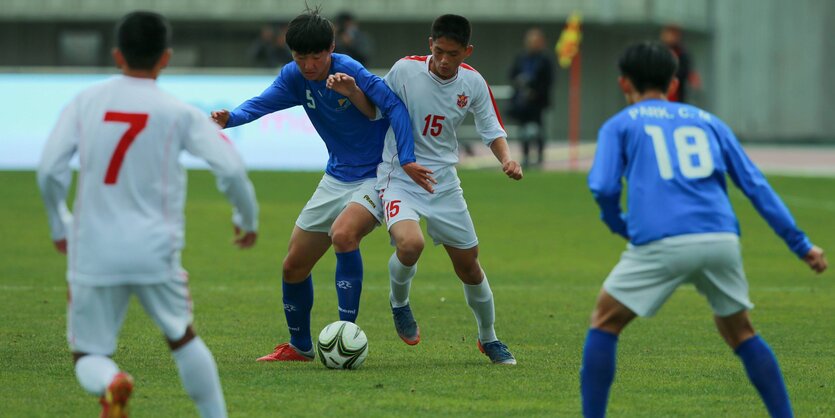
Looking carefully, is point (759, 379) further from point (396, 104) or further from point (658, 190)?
point (396, 104)

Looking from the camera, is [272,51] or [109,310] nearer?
[109,310]

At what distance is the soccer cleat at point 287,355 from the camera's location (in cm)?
793

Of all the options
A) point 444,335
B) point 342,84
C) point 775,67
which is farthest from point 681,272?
point 775,67

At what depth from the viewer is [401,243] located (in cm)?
773

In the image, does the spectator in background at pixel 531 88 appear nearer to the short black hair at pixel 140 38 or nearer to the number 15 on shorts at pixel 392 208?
the number 15 on shorts at pixel 392 208

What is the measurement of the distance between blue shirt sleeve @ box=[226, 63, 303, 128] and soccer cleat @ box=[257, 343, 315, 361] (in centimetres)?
133

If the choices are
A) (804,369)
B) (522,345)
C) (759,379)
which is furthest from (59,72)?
(759,379)

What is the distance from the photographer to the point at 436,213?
790 cm

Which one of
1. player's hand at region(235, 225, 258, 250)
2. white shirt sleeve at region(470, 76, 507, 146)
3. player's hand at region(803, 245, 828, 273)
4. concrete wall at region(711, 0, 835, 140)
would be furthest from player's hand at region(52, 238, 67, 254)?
concrete wall at region(711, 0, 835, 140)

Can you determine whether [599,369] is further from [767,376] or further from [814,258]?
[814,258]

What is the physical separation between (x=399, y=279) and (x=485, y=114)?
1.10 m

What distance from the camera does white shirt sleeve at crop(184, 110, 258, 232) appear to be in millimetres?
5223

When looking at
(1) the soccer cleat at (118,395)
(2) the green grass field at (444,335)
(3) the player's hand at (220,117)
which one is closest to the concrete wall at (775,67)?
(2) the green grass field at (444,335)

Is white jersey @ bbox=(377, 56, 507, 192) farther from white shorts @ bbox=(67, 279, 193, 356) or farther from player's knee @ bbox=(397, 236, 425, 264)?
white shorts @ bbox=(67, 279, 193, 356)
